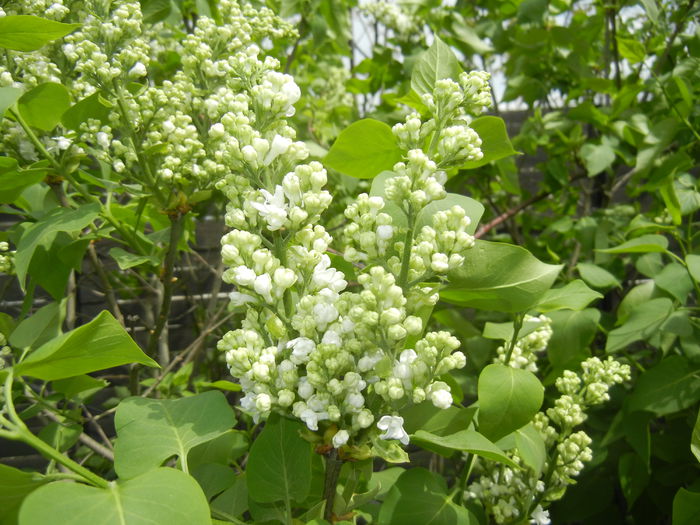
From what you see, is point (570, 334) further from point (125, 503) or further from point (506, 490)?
point (125, 503)

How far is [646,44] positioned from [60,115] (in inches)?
70.5

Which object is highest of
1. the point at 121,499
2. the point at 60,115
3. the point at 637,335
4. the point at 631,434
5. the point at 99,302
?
the point at 60,115

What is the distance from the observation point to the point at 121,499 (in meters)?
0.51

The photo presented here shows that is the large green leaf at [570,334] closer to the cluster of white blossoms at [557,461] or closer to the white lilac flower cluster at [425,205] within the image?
the cluster of white blossoms at [557,461]

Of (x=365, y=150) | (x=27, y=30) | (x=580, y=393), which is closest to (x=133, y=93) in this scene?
(x=27, y=30)

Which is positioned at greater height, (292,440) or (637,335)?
(292,440)

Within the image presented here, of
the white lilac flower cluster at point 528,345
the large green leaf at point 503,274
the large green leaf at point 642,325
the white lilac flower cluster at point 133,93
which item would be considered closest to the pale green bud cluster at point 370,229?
the large green leaf at point 503,274

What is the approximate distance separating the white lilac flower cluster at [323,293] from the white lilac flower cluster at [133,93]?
298 mm

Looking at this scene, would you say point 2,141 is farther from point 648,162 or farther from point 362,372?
point 648,162

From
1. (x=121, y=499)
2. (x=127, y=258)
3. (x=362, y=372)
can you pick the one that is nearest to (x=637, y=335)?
(x=362, y=372)

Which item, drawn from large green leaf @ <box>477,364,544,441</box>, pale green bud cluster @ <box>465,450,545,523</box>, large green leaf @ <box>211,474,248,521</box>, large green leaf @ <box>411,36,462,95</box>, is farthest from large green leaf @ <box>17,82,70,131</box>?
pale green bud cluster @ <box>465,450,545,523</box>

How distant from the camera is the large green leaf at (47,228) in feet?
2.68

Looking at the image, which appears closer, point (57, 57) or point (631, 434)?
point (57, 57)

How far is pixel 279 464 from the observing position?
71 centimetres
